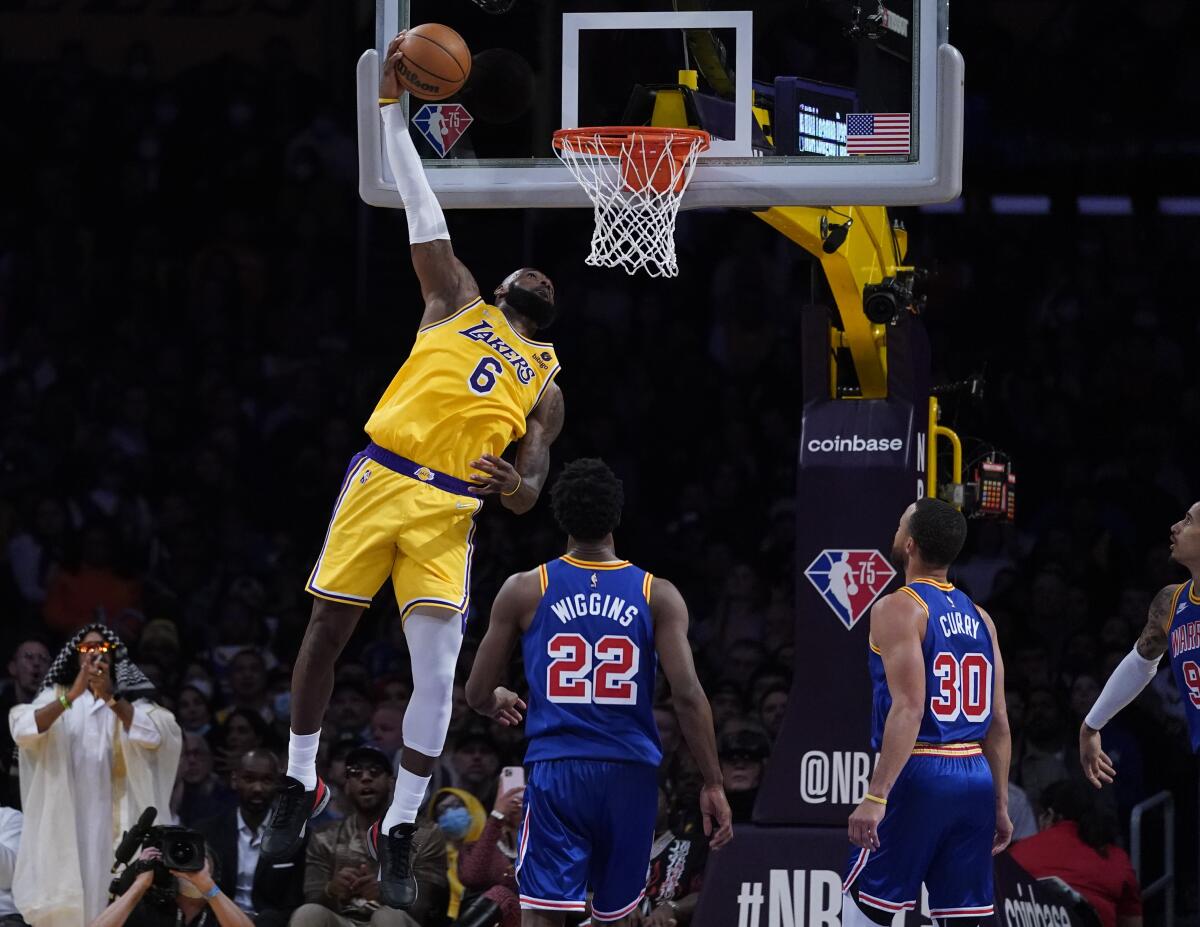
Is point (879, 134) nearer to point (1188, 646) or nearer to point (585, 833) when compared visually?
point (1188, 646)

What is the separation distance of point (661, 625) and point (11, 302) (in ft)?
29.1

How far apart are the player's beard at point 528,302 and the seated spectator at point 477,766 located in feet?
13.3

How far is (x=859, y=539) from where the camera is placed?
10.2 metres

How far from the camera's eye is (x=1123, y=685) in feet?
29.6

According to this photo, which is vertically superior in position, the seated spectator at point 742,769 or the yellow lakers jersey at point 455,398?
the yellow lakers jersey at point 455,398

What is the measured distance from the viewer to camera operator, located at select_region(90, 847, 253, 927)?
9602 mm

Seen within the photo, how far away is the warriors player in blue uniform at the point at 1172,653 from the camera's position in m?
8.67

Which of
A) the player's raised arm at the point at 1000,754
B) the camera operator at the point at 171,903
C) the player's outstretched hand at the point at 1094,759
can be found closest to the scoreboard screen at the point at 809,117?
the player's raised arm at the point at 1000,754

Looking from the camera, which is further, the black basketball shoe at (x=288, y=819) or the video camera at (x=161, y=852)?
the video camera at (x=161, y=852)

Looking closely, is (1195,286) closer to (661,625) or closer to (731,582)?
(731,582)

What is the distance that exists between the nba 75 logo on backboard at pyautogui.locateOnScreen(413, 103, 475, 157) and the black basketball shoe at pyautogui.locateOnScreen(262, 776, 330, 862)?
2592 millimetres

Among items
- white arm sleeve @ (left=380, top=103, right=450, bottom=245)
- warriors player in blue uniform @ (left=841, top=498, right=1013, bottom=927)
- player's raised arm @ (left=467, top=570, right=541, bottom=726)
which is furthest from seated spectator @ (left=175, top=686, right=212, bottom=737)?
white arm sleeve @ (left=380, top=103, right=450, bottom=245)

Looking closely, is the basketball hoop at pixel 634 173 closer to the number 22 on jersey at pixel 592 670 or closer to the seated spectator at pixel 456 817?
the number 22 on jersey at pixel 592 670

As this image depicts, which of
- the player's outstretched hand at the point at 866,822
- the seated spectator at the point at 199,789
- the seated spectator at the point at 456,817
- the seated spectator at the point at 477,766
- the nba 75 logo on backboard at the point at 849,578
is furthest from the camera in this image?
the seated spectator at the point at 199,789
